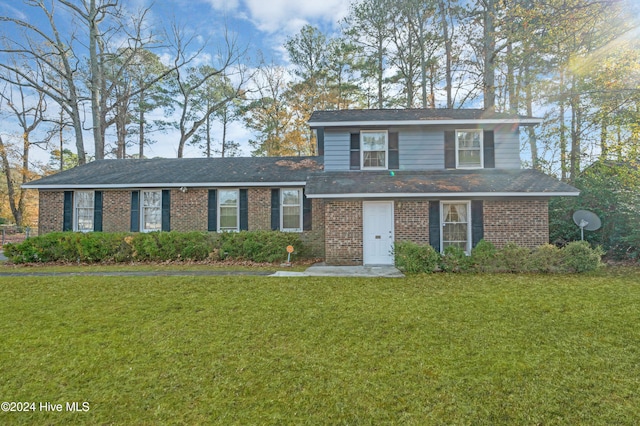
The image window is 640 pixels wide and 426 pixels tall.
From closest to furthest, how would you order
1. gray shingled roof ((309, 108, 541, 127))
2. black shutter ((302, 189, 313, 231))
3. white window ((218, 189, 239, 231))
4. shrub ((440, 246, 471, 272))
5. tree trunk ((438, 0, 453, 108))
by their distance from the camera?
shrub ((440, 246, 471, 272))
gray shingled roof ((309, 108, 541, 127))
black shutter ((302, 189, 313, 231))
white window ((218, 189, 239, 231))
tree trunk ((438, 0, 453, 108))

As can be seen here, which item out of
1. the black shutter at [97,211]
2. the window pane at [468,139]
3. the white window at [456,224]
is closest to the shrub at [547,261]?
the white window at [456,224]

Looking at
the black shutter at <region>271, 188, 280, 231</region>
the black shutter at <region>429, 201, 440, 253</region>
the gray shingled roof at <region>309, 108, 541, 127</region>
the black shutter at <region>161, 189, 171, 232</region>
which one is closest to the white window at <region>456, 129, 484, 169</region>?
the gray shingled roof at <region>309, 108, 541, 127</region>

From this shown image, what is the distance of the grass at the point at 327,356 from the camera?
2693mm

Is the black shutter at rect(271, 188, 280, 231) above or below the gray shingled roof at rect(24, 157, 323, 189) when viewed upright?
below

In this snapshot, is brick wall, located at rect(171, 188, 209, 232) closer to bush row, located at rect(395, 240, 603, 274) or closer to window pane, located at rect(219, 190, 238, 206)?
window pane, located at rect(219, 190, 238, 206)

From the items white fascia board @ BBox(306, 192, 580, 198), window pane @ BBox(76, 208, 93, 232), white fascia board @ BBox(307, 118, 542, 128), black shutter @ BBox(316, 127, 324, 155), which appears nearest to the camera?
white fascia board @ BBox(306, 192, 580, 198)

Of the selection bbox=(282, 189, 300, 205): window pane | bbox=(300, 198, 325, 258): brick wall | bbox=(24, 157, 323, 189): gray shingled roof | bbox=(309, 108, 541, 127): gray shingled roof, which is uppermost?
bbox=(309, 108, 541, 127): gray shingled roof

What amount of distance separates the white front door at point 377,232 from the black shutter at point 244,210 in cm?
491

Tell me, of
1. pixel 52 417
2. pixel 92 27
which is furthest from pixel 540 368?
pixel 92 27

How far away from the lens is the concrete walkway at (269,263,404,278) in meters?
8.23

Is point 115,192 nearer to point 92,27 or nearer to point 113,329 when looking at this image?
point 113,329

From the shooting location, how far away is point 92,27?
65.0 ft

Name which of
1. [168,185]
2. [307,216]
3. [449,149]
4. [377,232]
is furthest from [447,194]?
[168,185]

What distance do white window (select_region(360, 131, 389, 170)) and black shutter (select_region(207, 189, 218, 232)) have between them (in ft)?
20.0
